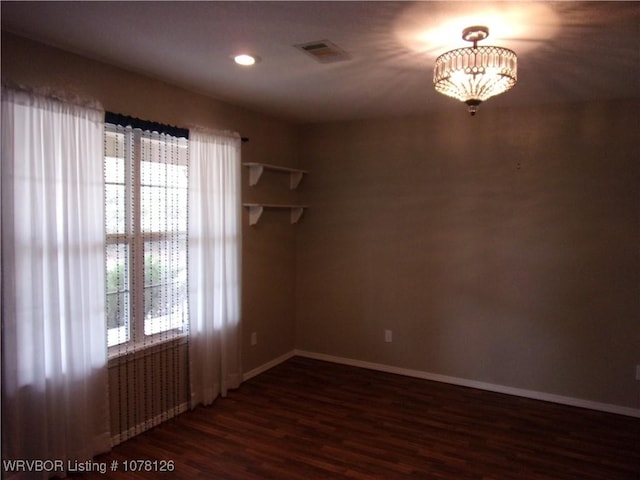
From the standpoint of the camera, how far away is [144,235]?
3068mm

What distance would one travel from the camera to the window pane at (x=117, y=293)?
2865 mm

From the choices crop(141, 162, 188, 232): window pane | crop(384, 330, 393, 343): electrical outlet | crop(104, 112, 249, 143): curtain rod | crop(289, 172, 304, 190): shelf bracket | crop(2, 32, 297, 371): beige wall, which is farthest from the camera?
crop(289, 172, 304, 190): shelf bracket

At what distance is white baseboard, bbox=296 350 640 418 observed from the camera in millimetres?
3556

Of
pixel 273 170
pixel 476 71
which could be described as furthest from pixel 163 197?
pixel 476 71

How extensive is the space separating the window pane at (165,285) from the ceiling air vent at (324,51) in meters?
1.64

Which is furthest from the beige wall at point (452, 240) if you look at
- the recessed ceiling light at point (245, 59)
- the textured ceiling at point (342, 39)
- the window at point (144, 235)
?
the recessed ceiling light at point (245, 59)

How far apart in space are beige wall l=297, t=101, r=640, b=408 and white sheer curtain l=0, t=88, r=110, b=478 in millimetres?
2416

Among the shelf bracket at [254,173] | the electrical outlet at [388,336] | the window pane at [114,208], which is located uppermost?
the shelf bracket at [254,173]

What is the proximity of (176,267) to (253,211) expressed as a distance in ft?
3.27

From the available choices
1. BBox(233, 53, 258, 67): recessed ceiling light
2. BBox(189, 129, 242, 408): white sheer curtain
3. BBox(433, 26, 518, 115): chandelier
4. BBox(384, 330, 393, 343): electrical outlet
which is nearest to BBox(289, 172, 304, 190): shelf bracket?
BBox(189, 129, 242, 408): white sheer curtain

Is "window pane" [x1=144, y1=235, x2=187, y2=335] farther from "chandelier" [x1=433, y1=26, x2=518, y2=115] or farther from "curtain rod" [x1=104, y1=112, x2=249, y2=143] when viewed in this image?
"chandelier" [x1=433, y1=26, x2=518, y2=115]

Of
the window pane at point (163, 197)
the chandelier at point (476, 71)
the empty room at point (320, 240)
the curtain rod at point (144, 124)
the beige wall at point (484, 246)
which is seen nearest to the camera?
the chandelier at point (476, 71)

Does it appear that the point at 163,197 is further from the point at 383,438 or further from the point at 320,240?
the point at 383,438

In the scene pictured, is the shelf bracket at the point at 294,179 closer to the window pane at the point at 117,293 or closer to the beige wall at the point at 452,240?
the beige wall at the point at 452,240
